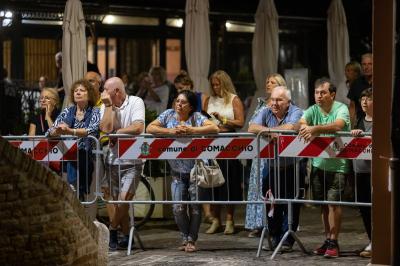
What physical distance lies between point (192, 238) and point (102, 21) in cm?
844

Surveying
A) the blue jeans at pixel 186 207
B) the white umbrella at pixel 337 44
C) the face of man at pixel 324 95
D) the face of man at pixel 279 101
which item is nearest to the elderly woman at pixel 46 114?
the blue jeans at pixel 186 207

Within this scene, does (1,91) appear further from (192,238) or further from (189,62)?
(192,238)

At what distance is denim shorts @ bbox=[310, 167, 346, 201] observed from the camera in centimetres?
1094

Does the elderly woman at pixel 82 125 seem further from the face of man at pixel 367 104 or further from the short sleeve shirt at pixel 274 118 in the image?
the face of man at pixel 367 104

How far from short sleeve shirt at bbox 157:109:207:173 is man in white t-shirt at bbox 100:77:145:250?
265 millimetres

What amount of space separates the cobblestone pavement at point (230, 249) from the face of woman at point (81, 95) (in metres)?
1.80

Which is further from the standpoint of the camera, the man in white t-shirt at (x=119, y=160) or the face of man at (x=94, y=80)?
the face of man at (x=94, y=80)

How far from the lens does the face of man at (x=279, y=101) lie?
11414 mm

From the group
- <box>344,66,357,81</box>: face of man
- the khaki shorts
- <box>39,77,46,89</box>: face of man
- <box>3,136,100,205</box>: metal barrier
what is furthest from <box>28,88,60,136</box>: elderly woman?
<box>39,77,46,89</box>: face of man

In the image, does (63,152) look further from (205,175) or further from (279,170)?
(279,170)

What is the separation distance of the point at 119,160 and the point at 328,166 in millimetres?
2367

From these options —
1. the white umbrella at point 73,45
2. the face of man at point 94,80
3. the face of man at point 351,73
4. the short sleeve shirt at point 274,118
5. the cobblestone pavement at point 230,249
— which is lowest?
the cobblestone pavement at point 230,249

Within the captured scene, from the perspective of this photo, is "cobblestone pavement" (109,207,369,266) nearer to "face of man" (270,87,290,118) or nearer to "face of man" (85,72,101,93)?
"face of man" (270,87,290,118)

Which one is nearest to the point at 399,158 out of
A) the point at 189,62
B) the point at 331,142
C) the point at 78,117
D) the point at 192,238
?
the point at 331,142
